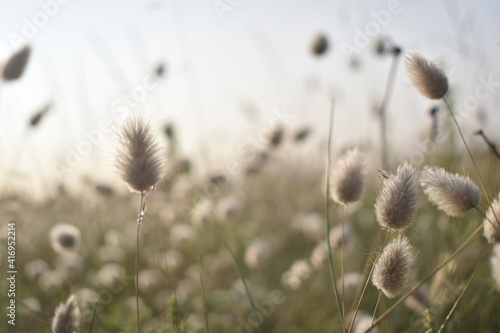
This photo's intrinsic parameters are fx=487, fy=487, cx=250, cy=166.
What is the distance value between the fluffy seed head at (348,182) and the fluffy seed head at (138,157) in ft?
1.43

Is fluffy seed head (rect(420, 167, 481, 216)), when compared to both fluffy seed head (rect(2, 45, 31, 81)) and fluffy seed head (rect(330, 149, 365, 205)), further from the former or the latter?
fluffy seed head (rect(2, 45, 31, 81))

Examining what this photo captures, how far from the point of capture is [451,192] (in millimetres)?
1007

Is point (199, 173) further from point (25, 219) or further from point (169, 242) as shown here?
point (25, 219)

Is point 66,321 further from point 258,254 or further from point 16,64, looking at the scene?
point 258,254

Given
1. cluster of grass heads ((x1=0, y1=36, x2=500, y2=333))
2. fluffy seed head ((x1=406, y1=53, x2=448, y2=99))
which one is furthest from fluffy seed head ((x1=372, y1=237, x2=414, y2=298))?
fluffy seed head ((x1=406, y1=53, x2=448, y2=99))

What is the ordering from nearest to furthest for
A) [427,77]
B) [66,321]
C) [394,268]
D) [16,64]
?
[394,268] < [66,321] < [427,77] < [16,64]

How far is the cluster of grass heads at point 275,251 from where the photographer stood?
1056 mm

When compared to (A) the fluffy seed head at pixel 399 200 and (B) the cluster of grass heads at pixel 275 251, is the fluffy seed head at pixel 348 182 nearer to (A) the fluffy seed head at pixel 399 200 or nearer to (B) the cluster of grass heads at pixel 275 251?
(B) the cluster of grass heads at pixel 275 251

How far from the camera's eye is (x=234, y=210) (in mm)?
2908

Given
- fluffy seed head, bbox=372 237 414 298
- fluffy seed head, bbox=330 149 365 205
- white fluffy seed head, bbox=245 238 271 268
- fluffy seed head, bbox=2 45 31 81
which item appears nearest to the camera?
fluffy seed head, bbox=372 237 414 298

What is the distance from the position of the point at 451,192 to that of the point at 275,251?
222 centimetres

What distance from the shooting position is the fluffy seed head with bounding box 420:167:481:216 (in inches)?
39.6

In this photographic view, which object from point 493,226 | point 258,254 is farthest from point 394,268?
point 258,254

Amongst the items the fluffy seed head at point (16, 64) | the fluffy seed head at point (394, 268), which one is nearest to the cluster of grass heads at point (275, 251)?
the fluffy seed head at point (394, 268)
